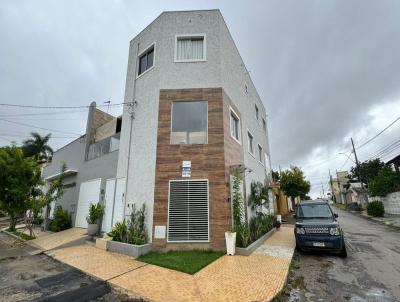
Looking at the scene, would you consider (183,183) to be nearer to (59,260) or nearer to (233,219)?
(233,219)

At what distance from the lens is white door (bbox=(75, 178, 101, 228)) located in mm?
13348

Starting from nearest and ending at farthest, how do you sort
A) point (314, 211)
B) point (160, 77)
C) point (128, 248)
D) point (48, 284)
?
point (48, 284) < point (128, 248) < point (314, 211) < point (160, 77)

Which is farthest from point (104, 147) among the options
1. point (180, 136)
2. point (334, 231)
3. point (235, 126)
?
point (334, 231)

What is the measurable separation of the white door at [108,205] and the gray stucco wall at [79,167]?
500 mm

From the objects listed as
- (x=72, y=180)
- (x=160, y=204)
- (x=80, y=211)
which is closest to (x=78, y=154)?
(x=72, y=180)

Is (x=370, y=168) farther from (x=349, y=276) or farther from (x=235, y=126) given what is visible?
(x=349, y=276)

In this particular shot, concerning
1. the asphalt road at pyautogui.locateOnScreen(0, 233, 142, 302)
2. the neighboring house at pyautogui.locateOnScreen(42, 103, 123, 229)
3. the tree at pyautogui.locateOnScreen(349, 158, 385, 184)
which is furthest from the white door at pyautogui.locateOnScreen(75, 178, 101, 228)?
the tree at pyautogui.locateOnScreen(349, 158, 385, 184)

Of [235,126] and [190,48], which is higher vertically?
[190,48]

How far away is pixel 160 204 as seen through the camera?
9031mm

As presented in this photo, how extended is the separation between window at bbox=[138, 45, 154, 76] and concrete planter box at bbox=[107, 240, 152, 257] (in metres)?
8.66

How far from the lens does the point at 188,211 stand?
895 cm

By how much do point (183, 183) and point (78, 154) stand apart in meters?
11.0

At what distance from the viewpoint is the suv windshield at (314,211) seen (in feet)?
31.6

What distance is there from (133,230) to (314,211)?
26.0ft
